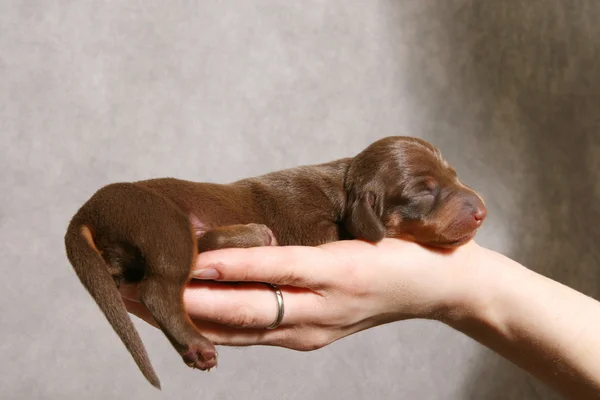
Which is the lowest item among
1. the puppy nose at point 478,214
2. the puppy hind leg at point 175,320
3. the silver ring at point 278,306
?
the silver ring at point 278,306

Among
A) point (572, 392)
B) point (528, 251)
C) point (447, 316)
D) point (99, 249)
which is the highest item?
point (99, 249)

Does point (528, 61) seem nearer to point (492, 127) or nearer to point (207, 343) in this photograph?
point (492, 127)

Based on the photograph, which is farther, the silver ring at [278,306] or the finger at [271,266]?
the silver ring at [278,306]

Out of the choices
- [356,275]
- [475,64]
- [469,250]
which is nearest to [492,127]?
[475,64]

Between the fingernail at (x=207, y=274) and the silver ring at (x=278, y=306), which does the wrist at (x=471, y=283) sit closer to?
the silver ring at (x=278, y=306)

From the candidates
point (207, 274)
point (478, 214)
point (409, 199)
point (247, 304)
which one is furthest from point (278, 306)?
point (478, 214)

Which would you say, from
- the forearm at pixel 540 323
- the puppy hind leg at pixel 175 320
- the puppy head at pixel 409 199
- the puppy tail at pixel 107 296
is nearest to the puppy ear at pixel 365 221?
the puppy head at pixel 409 199

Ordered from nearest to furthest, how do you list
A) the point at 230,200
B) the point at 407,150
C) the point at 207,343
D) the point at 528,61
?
the point at 207,343, the point at 230,200, the point at 407,150, the point at 528,61

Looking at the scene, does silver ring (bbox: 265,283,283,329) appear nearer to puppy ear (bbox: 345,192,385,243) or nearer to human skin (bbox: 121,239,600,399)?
human skin (bbox: 121,239,600,399)
